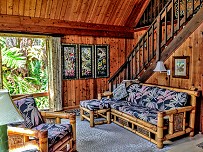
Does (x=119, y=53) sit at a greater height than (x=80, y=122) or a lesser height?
greater

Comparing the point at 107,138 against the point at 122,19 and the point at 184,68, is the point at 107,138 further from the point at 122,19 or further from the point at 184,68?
the point at 122,19

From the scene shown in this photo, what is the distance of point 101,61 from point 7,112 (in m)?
5.16

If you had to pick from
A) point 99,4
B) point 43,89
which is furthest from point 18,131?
point 99,4

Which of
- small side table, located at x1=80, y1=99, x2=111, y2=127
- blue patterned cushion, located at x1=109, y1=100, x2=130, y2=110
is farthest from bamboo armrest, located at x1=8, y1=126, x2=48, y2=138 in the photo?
blue patterned cushion, located at x1=109, y1=100, x2=130, y2=110

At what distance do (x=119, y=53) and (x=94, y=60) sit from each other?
3.44 ft

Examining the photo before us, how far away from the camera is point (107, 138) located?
394cm

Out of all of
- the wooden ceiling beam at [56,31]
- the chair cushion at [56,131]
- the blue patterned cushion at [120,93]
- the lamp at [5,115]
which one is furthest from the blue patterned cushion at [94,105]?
the lamp at [5,115]

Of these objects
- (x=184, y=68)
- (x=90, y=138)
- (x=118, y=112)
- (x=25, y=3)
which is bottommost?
(x=90, y=138)

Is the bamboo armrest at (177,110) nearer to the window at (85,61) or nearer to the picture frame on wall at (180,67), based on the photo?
the picture frame on wall at (180,67)

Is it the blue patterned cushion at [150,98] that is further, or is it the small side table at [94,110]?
the small side table at [94,110]

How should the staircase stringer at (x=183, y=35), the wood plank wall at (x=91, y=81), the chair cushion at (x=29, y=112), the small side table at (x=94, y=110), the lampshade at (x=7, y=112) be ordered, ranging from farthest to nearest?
the wood plank wall at (x=91, y=81)
the small side table at (x=94, y=110)
the staircase stringer at (x=183, y=35)
the chair cushion at (x=29, y=112)
the lampshade at (x=7, y=112)

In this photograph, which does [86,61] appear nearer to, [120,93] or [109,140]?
[120,93]

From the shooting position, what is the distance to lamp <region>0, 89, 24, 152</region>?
1.69 meters

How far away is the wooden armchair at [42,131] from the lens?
98.9 inches
